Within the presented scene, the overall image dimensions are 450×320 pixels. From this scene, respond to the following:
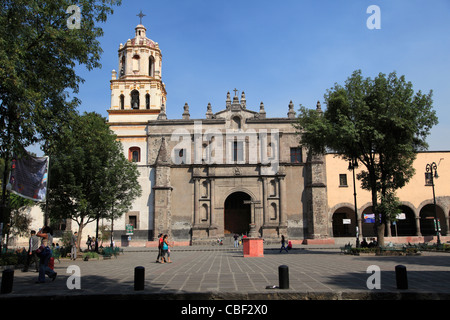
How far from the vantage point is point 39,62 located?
44.8 feet

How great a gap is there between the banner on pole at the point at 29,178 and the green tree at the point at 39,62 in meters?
1.27

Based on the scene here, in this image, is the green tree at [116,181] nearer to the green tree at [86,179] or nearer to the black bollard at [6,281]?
the green tree at [86,179]

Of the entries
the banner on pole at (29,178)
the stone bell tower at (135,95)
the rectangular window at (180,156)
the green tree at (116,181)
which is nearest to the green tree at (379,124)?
the green tree at (116,181)

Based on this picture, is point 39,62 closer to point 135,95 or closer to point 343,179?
point 135,95

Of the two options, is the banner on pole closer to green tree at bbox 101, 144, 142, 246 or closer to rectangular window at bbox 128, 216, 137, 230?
green tree at bbox 101, 144, 142, 246

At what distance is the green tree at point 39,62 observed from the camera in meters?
12.0

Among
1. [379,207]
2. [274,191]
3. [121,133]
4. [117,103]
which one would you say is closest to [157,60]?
[117,103]

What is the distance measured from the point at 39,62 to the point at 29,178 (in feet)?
16.4

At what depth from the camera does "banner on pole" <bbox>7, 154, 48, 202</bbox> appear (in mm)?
15383

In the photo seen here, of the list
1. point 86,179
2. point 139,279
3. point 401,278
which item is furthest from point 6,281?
point 86,179
